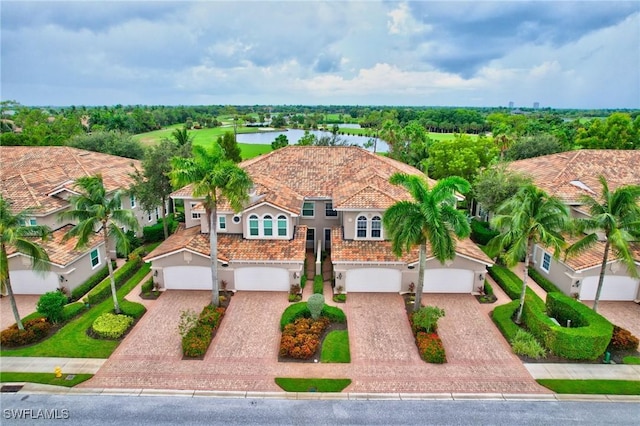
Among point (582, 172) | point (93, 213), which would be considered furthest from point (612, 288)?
point (93, 213)

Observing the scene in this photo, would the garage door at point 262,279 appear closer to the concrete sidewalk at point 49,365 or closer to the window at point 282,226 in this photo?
the window at point 282,226

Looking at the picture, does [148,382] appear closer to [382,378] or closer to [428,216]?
[382,378]

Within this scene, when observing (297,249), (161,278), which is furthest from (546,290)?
(161,278)

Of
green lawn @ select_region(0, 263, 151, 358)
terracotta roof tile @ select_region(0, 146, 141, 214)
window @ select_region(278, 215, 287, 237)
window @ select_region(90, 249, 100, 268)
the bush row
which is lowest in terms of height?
green lawn @ select_region(0, 263, 151, 358)

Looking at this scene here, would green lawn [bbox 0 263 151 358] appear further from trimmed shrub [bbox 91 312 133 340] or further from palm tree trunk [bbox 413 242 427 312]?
palm tree trunk [bbox 413 242 427 312]

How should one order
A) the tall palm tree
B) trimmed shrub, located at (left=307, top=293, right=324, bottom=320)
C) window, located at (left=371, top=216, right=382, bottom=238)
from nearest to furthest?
the tall palm tree < trimmed shrub, located at (left=307, top=293, right=324, bottom=320) < window, located at (left=371, top=216, right=382, bottom=238)

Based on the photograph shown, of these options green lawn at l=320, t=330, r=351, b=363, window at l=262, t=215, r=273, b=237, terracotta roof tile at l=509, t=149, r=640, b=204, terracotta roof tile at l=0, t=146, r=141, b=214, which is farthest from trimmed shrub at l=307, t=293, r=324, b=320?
terracotta roof tile at l=509, t=149, r=640, b=204

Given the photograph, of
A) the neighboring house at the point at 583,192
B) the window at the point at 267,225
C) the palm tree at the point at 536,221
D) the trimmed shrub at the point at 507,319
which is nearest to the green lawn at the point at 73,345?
the window at the point at 267,225
